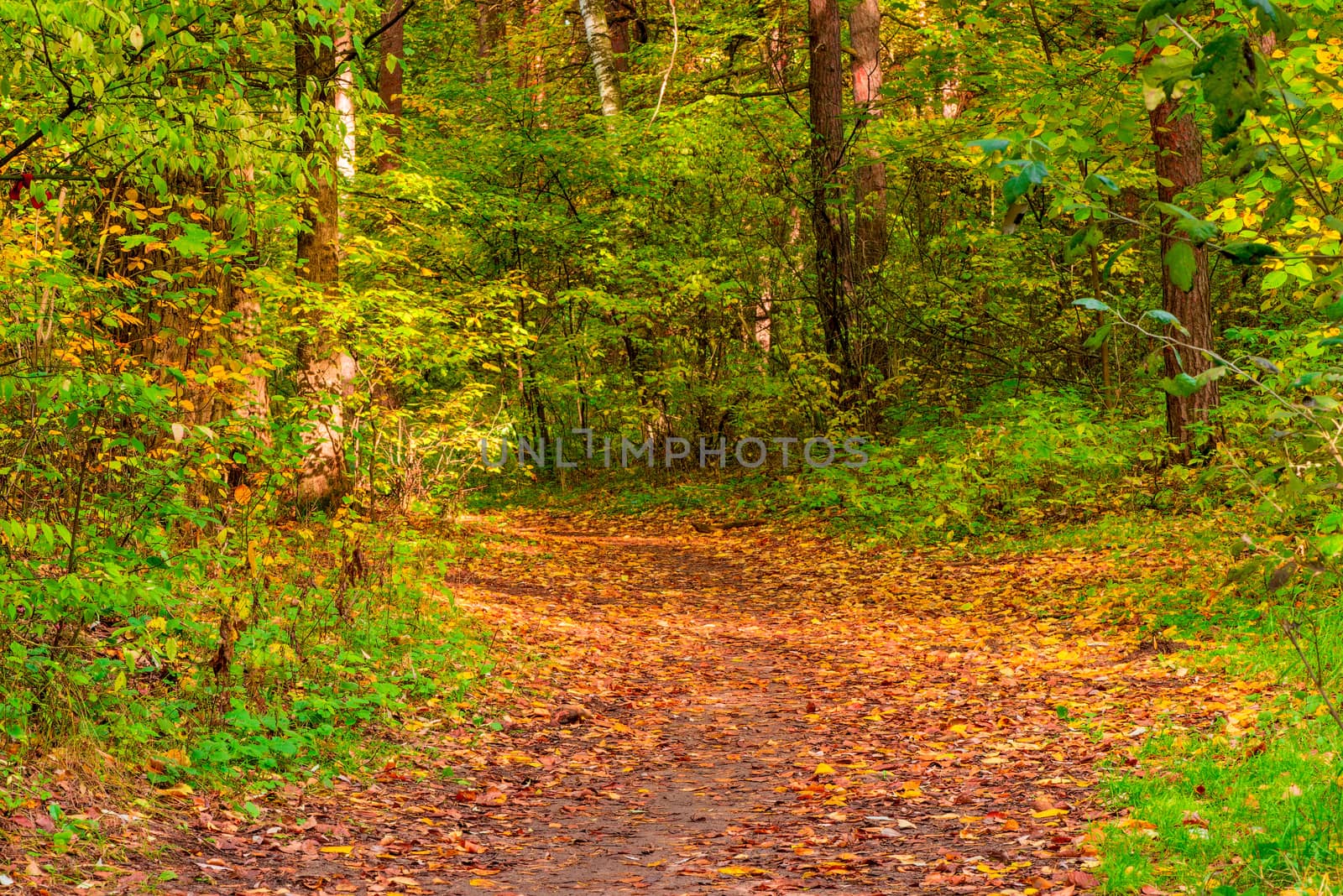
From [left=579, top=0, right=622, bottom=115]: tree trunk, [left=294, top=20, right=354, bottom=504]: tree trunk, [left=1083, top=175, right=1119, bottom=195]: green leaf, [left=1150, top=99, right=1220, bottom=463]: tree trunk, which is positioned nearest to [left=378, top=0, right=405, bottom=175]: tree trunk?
[left=294, top=20, right=354, bottom=504]: tree trunk

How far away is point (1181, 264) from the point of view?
8.05 feet

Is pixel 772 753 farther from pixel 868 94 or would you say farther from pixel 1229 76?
pixel 868 94

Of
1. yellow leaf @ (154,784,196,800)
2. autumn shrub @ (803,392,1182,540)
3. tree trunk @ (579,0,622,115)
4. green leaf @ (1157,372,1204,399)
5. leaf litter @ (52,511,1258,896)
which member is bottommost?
leaf litter @ (52,511,1258,896)

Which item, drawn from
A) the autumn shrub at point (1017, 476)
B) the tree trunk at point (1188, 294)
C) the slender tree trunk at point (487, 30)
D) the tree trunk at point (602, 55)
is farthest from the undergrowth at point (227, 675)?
the slender tree trunk at point (487, 30)

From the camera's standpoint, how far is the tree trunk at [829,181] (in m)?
16.8

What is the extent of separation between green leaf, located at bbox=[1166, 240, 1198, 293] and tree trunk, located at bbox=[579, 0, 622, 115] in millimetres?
18203

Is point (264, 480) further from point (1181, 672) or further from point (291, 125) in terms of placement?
point (1181, 672)

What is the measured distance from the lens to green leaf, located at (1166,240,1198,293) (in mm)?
2438

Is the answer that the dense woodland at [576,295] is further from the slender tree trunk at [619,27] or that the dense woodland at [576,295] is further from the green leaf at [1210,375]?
the slender tree trunk at [619,27]

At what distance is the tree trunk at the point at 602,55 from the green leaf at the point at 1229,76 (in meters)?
18.3

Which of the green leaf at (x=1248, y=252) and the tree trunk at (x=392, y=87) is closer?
the green leaf at (x=1248, y=252)

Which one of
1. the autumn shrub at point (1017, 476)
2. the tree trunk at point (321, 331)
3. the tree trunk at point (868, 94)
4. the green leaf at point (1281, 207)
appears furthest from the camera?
the tree trunk at point (868, 94)

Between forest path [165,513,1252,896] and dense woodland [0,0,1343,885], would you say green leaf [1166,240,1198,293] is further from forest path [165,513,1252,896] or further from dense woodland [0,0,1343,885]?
forest path [165,513,1252,896]

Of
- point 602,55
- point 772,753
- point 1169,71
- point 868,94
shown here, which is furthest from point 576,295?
point 1169,71
